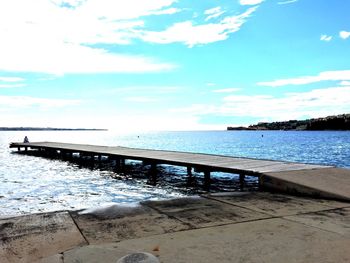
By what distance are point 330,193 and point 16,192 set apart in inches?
607

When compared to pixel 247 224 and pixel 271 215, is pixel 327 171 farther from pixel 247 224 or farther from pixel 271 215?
pixel 247 224

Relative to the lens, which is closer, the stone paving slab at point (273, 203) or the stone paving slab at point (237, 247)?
the stone paving slab at point (237, 247)

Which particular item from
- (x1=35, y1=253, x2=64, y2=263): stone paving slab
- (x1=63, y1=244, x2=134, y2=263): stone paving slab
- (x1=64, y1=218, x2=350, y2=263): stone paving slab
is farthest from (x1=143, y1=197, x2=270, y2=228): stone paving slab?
(x1=35, y1=253, x2=64, y2=263): stone paving slab

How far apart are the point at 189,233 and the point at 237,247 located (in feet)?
3.66

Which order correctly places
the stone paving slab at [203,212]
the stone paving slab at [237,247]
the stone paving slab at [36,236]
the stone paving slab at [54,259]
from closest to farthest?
the stone paving slab at [237,247], the stone paving slab at [54,259], the stone paving slab at [36,236], the stone paving slab at [203,212]

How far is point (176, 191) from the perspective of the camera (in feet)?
61.3

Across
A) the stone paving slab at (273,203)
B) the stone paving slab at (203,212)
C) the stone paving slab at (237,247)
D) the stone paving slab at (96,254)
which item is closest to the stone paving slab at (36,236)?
the stone paving slab at (96,254)

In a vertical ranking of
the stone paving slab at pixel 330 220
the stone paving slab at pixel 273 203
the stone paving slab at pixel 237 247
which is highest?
the stone paving slab at pixel 237 247

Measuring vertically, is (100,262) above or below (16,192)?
above

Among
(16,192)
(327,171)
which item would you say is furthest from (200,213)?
(16,192)

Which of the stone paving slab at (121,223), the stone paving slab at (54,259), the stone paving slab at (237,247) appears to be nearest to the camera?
the stone paving slab at (237,247)

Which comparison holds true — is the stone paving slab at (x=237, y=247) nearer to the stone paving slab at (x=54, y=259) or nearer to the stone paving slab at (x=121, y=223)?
the stone paving slab at (x=54, y=259)

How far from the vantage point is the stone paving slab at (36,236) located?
18.5ft

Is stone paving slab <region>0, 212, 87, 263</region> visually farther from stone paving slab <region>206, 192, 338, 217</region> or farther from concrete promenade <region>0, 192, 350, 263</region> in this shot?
stone paving slab <region>206, 192, 338, 217</region>
